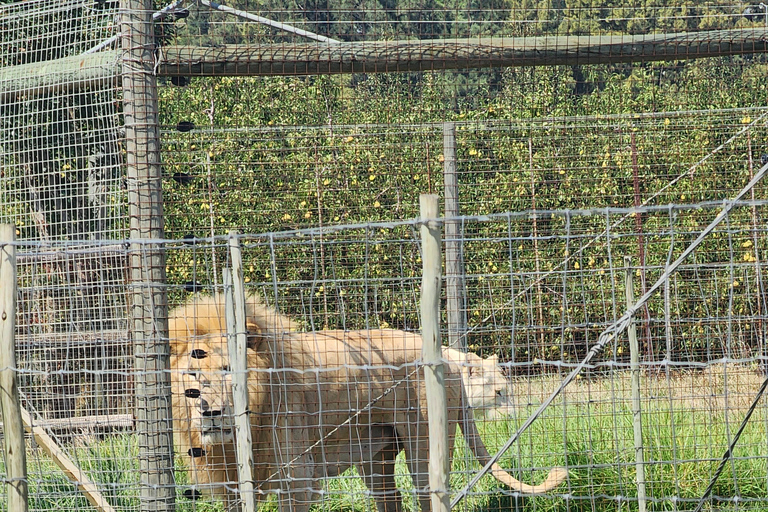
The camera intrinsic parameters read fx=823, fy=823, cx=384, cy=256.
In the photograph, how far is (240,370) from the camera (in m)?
3.94

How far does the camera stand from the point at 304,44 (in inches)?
198

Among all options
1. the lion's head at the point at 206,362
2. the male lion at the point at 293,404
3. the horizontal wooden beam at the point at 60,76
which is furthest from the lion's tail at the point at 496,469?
the horizontal wooden beam at the point at 60,76

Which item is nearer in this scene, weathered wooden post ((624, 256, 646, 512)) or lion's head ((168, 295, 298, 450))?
lion's head ((168, 295, 298, 450))

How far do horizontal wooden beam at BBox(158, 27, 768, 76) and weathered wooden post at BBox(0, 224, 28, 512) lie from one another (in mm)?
1573

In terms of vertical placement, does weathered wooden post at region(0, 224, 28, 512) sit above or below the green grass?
above

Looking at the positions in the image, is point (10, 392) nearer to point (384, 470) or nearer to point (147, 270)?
point (147, 270)

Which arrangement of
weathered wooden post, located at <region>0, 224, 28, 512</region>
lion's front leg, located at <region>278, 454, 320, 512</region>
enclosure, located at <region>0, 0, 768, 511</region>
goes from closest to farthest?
weathered wooden post, located at <region>0, 224, 28, 512</region> → enclosure, located at <region>0, 0, 768, 511</region> → lion's front leg, located at <region>278, 454, 320, 512</region>

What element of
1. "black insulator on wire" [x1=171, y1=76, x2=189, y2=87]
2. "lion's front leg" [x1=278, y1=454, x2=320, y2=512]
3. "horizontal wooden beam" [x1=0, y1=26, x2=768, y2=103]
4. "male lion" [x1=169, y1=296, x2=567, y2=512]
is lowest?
"lion's front leg" [x1=278, y1=454, x2=320, y2=512]

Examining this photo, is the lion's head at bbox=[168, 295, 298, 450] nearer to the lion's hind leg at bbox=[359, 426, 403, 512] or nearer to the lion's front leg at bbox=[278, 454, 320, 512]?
the lion's front leg at bbox=[278, 454, 320, 512]

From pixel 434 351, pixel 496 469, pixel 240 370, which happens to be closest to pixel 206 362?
pixel 240 370

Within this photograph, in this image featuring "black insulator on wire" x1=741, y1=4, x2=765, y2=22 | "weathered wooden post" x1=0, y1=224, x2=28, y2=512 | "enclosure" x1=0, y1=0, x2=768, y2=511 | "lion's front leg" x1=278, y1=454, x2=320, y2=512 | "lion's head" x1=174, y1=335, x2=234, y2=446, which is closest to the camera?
"weathered wooden post" x1=0, y1=224, x2=28, y2=512

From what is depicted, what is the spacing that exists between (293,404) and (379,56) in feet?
7.24

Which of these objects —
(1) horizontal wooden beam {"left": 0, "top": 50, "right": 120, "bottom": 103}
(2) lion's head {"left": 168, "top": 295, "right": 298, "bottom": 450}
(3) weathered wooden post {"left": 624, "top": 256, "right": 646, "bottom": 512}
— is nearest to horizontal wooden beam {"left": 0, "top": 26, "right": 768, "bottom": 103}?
(1) horizontal wooden beam {"left": 0, "top": 50, "right": 120, "bottom": 103}

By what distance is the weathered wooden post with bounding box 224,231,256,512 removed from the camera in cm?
394
